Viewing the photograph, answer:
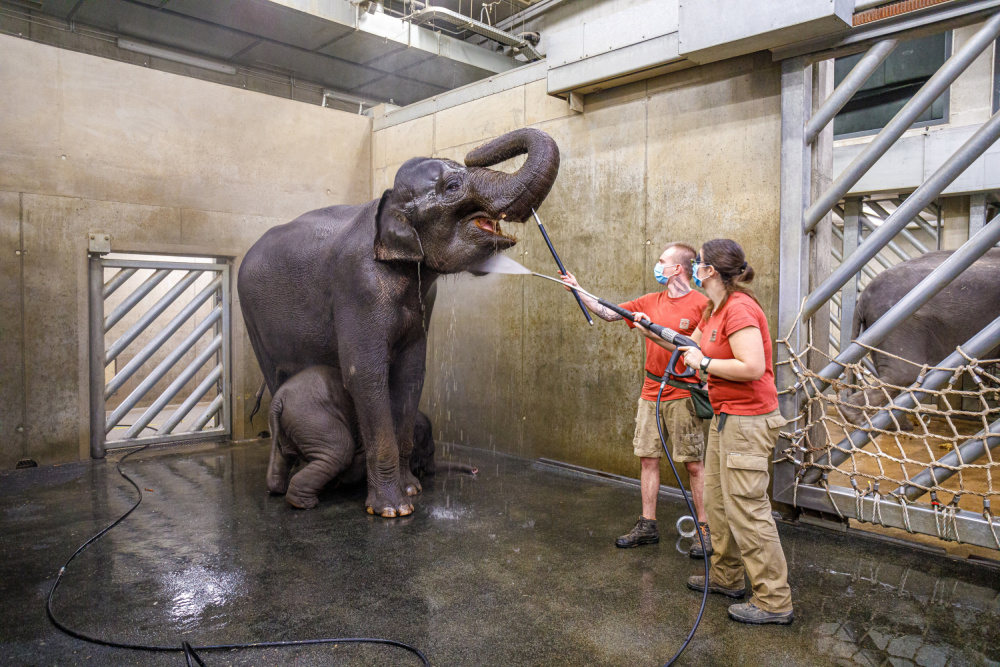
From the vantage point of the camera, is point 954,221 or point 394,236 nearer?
point 394,236

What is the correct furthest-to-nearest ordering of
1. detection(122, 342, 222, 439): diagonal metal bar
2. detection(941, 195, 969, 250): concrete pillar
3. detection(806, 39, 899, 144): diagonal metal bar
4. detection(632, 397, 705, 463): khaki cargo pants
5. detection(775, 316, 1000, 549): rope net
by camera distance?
1. detection(941, 195, 969, 250): concrete pillar
2. detection(122, 342, 222, 439): diagonal metal bar
3. detection(806, 39, 899, 144): diagonal metal bar
4. detection(632, 397, 705, 463): khaki cargo pants
5. detection(775, 316, 1000, 549): rope net

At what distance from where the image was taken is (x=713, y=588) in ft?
9.91

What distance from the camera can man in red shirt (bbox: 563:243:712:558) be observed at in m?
3.50

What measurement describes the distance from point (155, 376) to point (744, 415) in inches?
214

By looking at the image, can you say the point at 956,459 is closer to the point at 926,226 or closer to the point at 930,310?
the point at 930,310

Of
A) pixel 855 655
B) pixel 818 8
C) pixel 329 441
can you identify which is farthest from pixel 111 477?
pixel 818 8

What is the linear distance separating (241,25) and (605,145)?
5625mm

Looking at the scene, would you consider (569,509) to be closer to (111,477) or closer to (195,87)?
(111,477)

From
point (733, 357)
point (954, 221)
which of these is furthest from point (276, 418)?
point (954, 221)

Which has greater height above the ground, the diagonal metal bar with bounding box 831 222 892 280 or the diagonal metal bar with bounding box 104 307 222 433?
the diagonal metal bar with bounding box 831 222 892 280

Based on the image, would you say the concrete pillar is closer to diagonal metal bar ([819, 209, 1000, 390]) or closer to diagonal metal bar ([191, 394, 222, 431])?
diagonal metal bar ([819, 209, 1000, 390])

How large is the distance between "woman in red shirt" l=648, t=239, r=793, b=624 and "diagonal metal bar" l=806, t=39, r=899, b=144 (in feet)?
5.55

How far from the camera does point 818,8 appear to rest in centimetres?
351

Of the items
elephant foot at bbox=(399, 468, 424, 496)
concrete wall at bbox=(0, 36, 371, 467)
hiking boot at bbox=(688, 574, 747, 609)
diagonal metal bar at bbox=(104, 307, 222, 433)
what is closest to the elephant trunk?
elephant foot at bbox=(399, 468, 424, 496)
